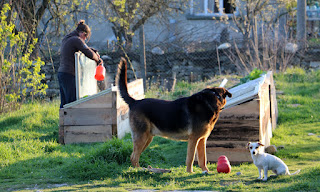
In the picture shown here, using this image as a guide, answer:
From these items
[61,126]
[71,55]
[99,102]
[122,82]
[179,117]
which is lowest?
[61,126]

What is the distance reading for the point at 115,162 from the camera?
6.79 metres

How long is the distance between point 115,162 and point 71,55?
10.6ft

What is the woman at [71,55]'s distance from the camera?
9164 millimetres

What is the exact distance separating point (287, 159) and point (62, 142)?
4.28 m

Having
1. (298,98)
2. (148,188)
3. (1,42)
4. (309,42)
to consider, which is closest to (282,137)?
(298,98)

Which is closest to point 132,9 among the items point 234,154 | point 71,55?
point 71,55

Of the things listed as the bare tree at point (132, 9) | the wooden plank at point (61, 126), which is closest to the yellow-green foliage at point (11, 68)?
the wooden plank at point (61, 126)

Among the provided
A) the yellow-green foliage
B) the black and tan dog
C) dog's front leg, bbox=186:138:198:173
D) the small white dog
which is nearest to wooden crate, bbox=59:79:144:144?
the yellow-green foliage

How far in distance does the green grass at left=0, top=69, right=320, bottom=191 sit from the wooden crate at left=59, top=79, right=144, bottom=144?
25 centimetres

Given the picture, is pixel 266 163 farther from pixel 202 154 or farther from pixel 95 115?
pixel 95 115

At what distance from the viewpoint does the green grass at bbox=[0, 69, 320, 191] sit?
5723 millimetres

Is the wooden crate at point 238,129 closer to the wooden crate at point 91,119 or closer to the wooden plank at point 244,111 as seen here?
the wooden plank at point 244,111

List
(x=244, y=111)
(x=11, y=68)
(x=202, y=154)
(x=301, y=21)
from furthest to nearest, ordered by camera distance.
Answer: (x=301, y=21) → (x=11, y=68) → (x=244, y=111) → (x=202, y=154)

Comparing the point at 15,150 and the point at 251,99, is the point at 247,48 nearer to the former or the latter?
the point at 251,99
